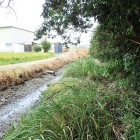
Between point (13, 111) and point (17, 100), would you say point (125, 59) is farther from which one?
point (17, 100)

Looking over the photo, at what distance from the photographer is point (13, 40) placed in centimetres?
3525

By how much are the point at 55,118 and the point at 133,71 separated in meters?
1.40

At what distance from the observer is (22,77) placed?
1100 cm

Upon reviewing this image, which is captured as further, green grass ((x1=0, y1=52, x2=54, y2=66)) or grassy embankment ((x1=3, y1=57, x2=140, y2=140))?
green grass ((x1=0, y1=52, x2=54, y2=66))

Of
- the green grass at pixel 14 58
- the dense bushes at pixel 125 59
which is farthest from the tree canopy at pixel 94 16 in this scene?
the green grass at pixel 14 58

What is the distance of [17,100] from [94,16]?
15.4ft

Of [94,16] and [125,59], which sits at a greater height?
[94,16]

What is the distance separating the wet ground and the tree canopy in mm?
2118

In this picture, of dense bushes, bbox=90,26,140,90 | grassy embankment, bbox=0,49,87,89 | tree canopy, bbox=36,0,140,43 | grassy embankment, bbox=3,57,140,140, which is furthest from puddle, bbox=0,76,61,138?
dense bushes, bbox=90,26,140,90

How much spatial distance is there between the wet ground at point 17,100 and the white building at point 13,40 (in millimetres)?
24833

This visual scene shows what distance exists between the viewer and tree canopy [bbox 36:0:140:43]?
3.55 m

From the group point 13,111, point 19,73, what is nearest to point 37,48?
point 19,73

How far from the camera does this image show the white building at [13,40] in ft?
116

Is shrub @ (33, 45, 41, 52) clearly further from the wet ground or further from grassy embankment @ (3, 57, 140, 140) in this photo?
grassy embankment @ (3, 57, 140, 140)
